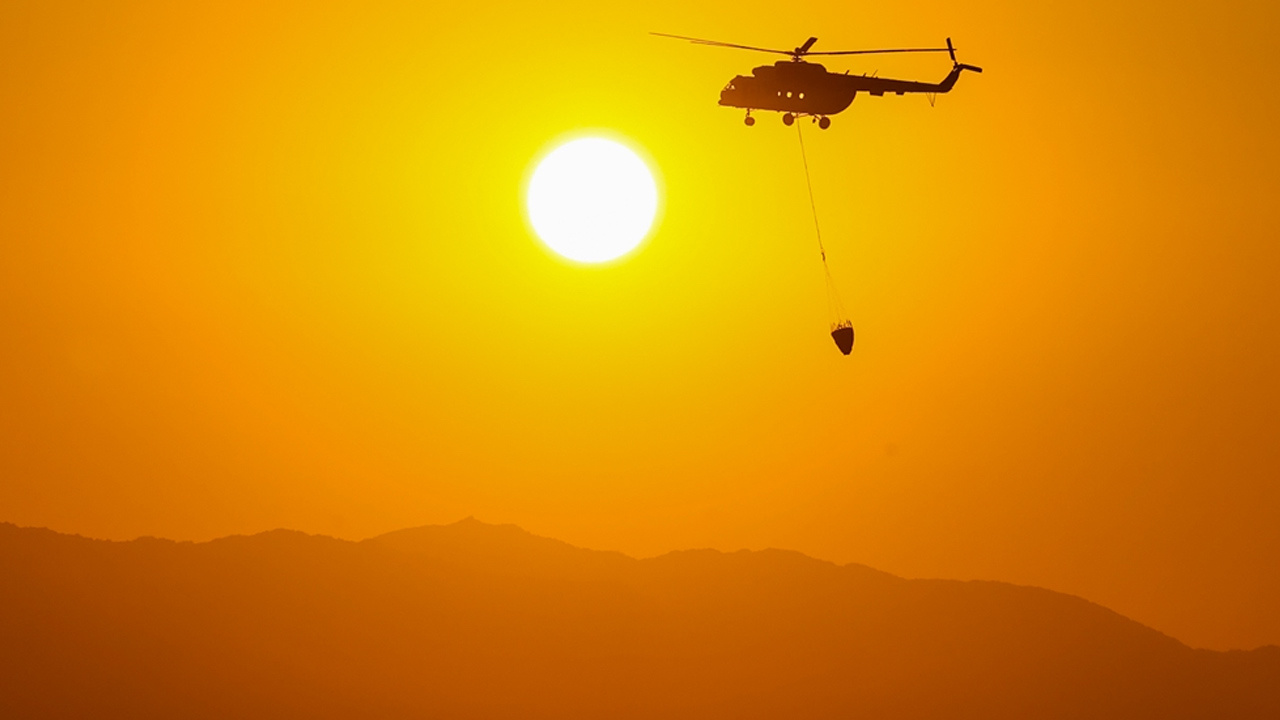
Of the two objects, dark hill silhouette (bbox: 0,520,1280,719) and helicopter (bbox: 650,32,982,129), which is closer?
helicopter (bbox: 650,32,982,129)

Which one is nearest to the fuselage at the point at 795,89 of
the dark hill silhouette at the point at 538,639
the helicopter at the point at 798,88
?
the helicopter at the point at 798,88

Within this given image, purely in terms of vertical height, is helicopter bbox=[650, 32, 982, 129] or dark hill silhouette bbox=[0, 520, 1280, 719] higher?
dark hill silhouette bbox=[0, 520, 1280, 719]

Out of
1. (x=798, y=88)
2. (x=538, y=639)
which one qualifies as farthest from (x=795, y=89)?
(x=538, y=639)

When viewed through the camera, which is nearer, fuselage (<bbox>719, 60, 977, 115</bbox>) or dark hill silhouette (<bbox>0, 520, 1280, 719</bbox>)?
fuselage (<bbox>719, 60, 977, 115</bbox>)

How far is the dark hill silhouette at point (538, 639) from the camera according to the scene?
136 metres

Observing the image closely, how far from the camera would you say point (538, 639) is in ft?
525

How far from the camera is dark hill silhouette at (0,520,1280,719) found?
448 feet

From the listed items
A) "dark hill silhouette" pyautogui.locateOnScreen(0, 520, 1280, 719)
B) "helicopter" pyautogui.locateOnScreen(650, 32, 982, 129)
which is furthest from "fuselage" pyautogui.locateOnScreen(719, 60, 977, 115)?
"dark hill silhouette" pyautogui.locateOnScreen(0, 520, 1280, 719)

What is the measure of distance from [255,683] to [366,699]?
1238 cm

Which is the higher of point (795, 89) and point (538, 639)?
point (538, 639)

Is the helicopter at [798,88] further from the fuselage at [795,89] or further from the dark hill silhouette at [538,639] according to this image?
the dark hill silhouette at [538,639]

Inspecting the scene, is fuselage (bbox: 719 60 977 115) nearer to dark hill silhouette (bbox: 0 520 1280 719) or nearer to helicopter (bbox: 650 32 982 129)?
helicopter (bbox: 650 32 982 129)

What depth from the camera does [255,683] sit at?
136875 millimetres

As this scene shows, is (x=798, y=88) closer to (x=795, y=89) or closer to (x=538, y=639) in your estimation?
(x=795, y=89)
